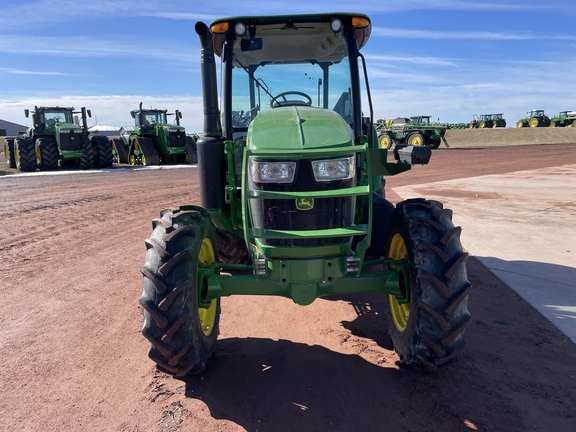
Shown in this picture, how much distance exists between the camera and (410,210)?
3662 millimetres

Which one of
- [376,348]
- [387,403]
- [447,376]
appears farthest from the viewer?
[376,348]

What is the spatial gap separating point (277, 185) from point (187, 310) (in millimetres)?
1069

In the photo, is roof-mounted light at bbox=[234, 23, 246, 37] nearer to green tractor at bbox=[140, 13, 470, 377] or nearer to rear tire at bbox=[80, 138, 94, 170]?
green tractor at bbox=[140, 13, 470, 377]

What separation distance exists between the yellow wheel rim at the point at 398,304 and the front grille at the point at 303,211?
67 centimetres

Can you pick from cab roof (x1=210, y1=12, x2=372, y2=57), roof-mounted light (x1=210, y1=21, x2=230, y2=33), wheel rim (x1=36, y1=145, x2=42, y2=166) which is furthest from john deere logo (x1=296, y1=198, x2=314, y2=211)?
wheel rim (x1=36, y1=145, x2=42, y2=166)

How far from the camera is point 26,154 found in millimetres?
21578

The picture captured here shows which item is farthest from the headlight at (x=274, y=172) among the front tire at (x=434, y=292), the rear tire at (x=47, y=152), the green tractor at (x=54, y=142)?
the rear tire at (x=47, y=152)

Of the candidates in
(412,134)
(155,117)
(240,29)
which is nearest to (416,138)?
(412,134)

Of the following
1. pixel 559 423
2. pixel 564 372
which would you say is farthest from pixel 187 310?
pixel 564 372

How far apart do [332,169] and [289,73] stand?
6.98 ft

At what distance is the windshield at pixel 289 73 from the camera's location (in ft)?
15.3

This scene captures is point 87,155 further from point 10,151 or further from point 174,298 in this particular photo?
point 174,298

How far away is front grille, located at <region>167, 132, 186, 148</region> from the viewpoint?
930 inches

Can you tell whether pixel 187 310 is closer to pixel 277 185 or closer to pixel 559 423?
pixel 277 185
